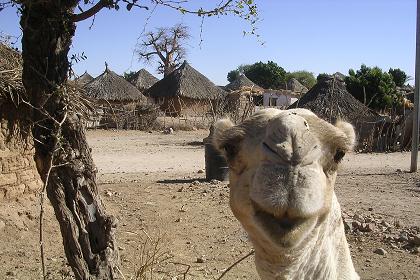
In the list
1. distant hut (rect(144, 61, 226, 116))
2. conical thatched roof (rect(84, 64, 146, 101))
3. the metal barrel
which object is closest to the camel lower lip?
the metal barrel

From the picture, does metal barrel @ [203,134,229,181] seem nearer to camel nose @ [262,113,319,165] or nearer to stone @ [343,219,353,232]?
stone @ [343,219,353,232]

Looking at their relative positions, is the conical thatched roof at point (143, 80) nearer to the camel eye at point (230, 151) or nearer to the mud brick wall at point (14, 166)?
the mud brick wall at point (14, 166)

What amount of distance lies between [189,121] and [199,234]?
79.9 feet

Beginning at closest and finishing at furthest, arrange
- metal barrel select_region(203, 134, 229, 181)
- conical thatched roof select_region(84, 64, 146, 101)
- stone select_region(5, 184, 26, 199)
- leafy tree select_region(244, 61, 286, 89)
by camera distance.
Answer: stone select_region(5, 184, 26, 199) < metal barrel select_region(203, 134, 229, 181) < conical thatched roof select_region(84, 64, 146, 101) < leafy tree select_region(244, 61, 286, 89)

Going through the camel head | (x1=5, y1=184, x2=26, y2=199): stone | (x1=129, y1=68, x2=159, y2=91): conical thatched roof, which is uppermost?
(x1=129, y1=68, x2=159, y2=91): conical thatched roof

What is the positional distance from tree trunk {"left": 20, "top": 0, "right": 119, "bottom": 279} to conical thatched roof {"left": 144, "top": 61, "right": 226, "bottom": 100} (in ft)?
111

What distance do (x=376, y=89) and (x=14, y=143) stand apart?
24248mm

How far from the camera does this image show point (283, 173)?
5.63ft

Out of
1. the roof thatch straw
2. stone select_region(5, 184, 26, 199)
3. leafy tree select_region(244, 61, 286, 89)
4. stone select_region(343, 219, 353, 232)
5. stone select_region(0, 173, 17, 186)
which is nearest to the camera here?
the roof thatch straw

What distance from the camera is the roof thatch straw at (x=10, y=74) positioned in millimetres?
6684

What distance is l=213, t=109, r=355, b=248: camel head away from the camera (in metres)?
1.72

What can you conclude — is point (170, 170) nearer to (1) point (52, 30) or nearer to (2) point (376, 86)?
(1) point (52, 30)

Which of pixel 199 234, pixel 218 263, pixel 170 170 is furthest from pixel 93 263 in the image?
pixel 170 170

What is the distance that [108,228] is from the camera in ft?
14.1
